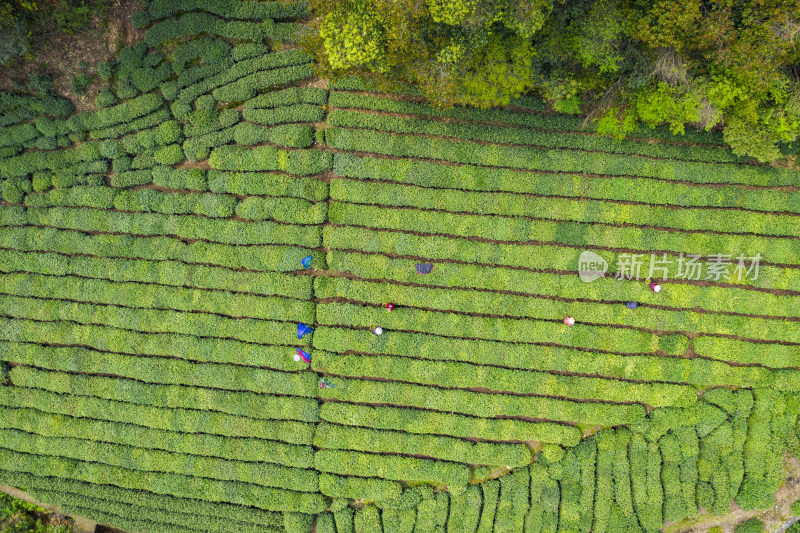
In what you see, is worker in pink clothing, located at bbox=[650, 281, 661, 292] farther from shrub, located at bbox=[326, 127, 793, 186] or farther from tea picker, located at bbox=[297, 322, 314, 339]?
tea picker, located at bbox=[297, 322, 314, 339]

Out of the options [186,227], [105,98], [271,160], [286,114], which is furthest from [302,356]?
[105,98]

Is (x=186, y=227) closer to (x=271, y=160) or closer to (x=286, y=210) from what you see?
(x=286, y=210)

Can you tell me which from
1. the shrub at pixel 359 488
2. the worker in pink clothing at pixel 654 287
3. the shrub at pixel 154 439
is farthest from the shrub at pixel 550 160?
the shrub at pixel 359 488

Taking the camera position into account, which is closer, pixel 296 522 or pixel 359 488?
pixel 296 522

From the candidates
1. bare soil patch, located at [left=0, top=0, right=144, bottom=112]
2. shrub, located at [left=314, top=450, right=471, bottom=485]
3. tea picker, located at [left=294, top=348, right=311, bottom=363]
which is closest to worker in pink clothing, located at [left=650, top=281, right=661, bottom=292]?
shrub, located at [left=314, top=450, right=471, bottom=485]

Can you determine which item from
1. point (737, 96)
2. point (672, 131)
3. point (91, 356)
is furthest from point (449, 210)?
point (91, 356)

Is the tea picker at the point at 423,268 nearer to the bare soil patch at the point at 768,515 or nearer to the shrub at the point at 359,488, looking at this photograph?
the shrub at the point at 359,488

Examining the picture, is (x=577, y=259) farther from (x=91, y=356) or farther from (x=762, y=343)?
(x=91, y=356)
